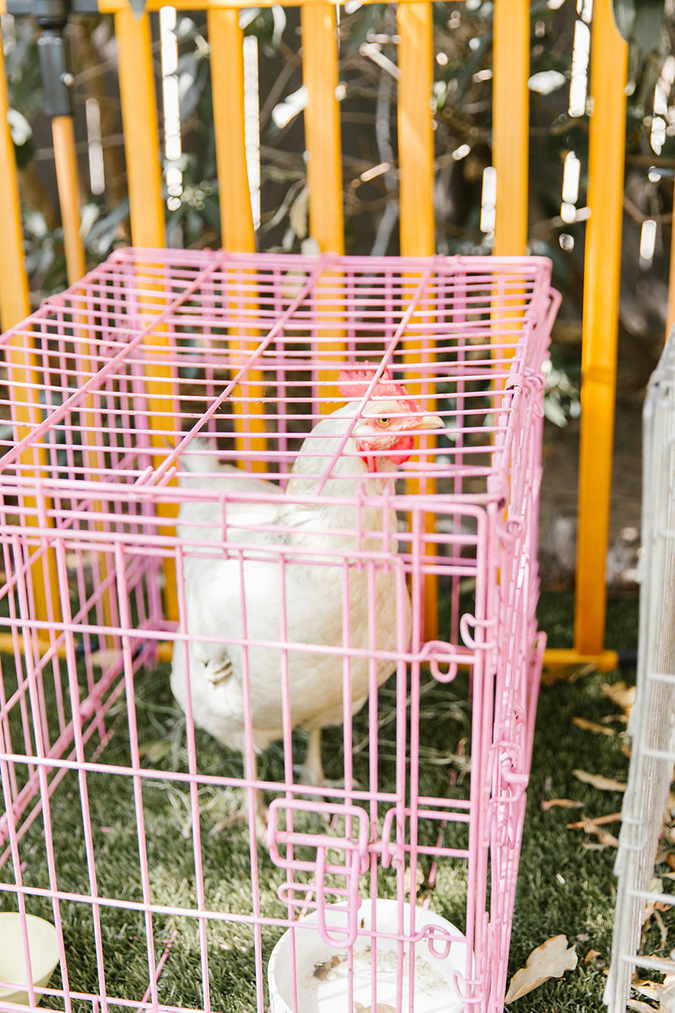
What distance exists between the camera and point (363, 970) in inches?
56.9

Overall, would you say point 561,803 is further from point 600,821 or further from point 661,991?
point 661,991

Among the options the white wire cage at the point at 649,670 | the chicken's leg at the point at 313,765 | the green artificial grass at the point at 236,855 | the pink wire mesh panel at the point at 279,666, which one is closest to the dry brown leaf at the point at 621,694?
the green artificial grass at the point at 236,855

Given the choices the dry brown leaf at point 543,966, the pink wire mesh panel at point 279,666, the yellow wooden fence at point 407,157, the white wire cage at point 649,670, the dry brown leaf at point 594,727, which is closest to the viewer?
the white wire cage at point 649,670

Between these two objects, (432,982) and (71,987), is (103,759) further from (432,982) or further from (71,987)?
(432,982)

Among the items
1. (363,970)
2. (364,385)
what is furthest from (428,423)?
(363,970)

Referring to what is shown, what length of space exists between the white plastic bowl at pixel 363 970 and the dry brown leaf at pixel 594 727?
0.63 meters

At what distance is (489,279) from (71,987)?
1240 millimetres

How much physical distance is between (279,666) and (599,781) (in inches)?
27.1

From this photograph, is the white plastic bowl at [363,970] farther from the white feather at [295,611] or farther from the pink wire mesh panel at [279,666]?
the white feather at [295,611]

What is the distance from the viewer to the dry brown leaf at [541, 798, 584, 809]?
70.2 inches

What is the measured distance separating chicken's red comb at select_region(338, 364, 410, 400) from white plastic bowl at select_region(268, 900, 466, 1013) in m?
0.66

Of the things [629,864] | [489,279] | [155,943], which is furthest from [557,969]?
[489,279]

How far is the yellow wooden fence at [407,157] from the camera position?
1813 mm

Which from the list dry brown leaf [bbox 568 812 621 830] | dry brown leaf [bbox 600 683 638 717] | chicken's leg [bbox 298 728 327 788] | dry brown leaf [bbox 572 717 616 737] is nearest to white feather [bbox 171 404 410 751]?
chicken's leg [bbox 298 728 327 788]
